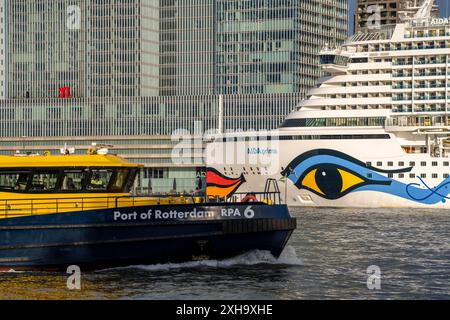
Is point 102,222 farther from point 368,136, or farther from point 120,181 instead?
point 368,136

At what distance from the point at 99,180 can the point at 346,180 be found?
174 ft

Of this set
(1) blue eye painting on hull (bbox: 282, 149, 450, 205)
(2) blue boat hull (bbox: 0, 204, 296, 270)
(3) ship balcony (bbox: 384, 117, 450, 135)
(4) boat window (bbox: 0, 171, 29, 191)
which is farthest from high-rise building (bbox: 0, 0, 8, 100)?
(2) blue boat hull (bbox: 0, 204, 296, 270)

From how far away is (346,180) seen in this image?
3260 inches

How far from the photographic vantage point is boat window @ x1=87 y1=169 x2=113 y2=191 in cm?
3183

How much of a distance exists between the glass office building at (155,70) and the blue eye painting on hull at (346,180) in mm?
45455

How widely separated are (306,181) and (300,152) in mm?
2659

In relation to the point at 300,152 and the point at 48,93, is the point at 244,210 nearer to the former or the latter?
the point at 300,152

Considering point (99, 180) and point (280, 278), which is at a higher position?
point (99, 180)

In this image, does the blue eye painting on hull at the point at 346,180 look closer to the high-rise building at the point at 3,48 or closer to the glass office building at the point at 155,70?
the glass office building at the point at 155,70

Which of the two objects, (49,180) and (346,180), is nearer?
(49,180)

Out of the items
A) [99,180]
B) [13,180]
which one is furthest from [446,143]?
[13,180]
